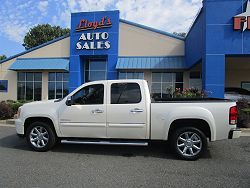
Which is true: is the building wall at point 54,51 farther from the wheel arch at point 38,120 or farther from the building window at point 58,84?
the wheel arch at point 38,120

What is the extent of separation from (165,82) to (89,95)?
49.6 feet

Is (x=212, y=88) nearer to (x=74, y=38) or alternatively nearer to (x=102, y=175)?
(x=102, y=175)

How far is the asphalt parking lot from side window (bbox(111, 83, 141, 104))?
56.6 inches

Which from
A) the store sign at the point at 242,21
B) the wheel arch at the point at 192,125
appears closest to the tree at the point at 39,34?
the store sign at the point at 242,21

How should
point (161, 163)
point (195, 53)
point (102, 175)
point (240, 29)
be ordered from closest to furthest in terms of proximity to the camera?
point (102, 175)
point (161, 163)
point (240, 29)
point (195, 53)

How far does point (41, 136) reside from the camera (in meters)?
6.71

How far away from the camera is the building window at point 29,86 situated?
22.8m

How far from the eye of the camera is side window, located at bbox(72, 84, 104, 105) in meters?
6.48

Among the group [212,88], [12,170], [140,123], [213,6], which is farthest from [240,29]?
[12,170]

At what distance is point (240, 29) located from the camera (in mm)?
13039

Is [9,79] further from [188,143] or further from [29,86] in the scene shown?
[188,143]

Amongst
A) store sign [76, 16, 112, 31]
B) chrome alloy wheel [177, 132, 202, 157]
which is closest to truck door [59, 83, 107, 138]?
chrome alloy wheel [177, 132, 202, 157]

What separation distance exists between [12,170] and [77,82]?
1655cm

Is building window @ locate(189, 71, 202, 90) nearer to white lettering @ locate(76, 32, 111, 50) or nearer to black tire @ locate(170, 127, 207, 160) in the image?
white lettering @ locate(76, 32, 111, 50)
